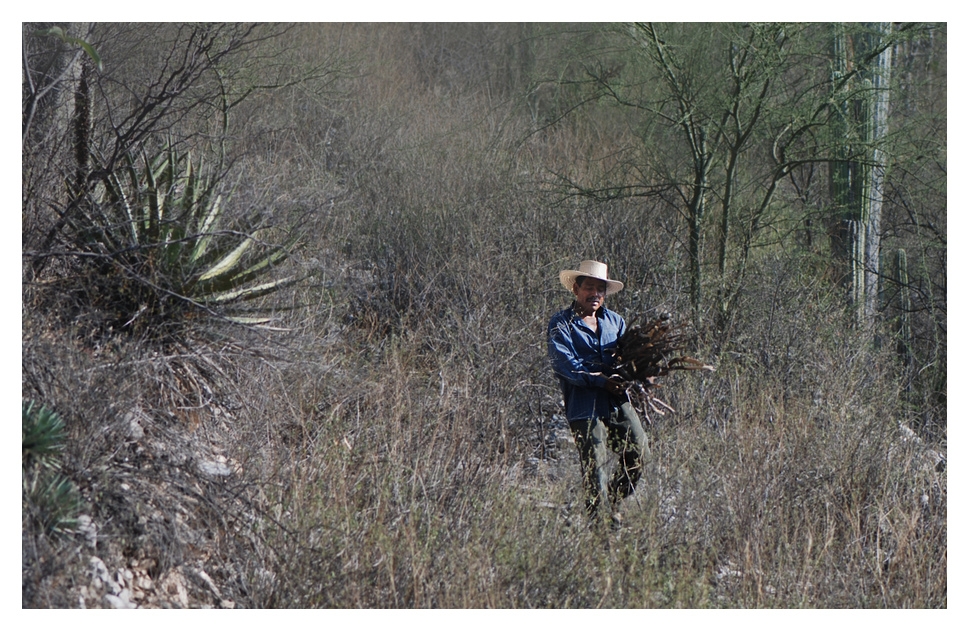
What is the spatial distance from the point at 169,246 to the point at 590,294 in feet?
8.97

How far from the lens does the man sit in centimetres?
510

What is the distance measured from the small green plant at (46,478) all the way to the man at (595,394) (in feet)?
8.62

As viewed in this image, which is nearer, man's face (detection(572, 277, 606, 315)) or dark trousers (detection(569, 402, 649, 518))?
dark trousers (detection(569, 402, 649, 518))

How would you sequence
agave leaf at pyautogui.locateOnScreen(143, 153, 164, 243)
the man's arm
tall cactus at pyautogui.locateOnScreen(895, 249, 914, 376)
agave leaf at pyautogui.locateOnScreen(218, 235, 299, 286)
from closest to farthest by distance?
the man's arm, agave leaf at pyautogui.locateOnScreen(143, 153, 164, 243), agave leaf at pyautogui.locateOnScreen(218, 235, 299, 286), tall cactus at pyautogui.locateOnScreen(895, 249, 914, 376)

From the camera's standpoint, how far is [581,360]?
5188mm

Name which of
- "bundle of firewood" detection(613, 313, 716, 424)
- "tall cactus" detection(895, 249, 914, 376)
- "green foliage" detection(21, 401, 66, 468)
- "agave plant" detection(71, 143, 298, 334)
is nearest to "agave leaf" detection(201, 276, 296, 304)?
"agave plant" detection(71, 143, 298, 334)

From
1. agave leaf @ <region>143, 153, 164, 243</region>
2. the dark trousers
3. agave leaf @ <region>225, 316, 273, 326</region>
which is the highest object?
agave leaf @ <region>143, 153, 164, 243</region>

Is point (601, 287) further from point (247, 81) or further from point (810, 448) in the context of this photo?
point (247, 81)

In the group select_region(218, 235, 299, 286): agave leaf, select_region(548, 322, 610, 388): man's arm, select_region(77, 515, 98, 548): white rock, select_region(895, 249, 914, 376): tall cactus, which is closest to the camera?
select_region(77, 515, 98, 548): white rock

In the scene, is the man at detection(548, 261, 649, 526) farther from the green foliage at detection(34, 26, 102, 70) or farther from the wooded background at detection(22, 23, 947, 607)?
the green foliage at detection(34, 26, 102, 70)

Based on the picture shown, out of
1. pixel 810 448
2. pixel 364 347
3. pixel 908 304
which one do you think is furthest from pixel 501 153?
pixel 810 448

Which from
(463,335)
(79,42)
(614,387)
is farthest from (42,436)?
(463,335)

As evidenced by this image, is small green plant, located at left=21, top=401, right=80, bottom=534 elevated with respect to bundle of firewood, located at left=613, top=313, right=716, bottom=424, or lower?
lower

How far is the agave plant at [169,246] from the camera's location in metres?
5.50
